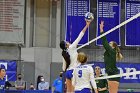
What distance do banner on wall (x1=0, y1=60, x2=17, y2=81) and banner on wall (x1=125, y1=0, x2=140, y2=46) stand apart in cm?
582

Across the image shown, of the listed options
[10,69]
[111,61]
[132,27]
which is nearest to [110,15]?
[132,27]

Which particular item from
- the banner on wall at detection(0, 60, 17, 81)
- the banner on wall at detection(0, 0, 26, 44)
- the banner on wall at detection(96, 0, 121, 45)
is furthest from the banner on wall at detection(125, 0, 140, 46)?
the banner on wall at detection(0, 60, 17, 81)

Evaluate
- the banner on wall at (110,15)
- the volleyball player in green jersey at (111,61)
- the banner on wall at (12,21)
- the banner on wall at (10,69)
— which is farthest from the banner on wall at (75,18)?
the volleyball player in green jersey at (111,61)

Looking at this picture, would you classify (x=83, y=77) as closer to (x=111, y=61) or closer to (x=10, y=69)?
(x=111, y=61)

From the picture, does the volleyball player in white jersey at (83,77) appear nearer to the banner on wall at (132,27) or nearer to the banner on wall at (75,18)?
the banner on wall at (75,18)

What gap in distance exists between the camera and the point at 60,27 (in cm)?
2012

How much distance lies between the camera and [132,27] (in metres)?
19.6

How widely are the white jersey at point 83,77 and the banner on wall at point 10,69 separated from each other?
12.3 metres

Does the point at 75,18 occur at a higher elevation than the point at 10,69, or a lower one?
higher

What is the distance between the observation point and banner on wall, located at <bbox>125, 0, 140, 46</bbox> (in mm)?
19484

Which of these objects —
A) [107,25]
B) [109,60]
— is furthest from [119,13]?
[109,60]

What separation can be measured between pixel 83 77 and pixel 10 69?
12.6 m

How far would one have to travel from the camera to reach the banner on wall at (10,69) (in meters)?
18.8

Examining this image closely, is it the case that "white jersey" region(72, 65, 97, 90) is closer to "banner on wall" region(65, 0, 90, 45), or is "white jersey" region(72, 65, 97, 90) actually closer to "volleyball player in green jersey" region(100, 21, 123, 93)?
"volleyball player in green jersey" region(100, 21, 123, 93)
